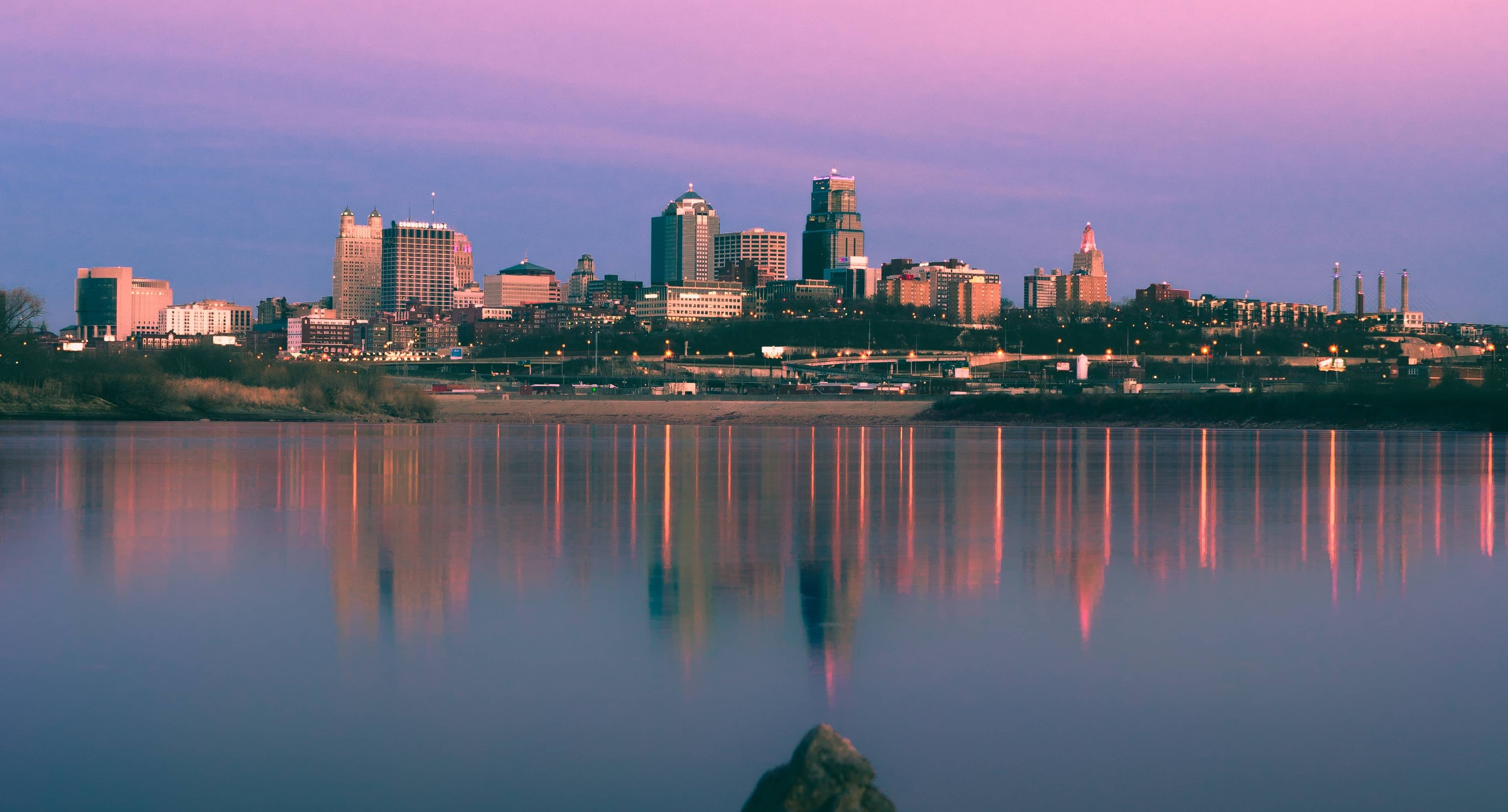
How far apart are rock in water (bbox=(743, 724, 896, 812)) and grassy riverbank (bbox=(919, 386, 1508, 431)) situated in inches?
3584

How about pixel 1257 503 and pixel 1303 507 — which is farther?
pixel 1257 503

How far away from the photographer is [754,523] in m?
23.7

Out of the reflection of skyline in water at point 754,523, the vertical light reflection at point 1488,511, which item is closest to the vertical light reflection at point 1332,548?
the reflection of skyline in water at point 754,523

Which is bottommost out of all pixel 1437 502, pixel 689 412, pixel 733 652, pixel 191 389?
pixel 689 412

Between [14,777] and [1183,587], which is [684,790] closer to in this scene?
[14,777]

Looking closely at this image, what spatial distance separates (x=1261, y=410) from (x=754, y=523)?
83.7 metres

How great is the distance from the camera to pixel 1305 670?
11.6 meters

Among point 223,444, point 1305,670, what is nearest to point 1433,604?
point 1305,670

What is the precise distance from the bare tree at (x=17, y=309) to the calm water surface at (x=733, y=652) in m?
76.1

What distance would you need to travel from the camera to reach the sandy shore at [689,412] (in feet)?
353

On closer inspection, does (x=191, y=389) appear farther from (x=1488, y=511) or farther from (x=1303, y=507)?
(x=1488, y=511)

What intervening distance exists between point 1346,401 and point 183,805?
100 metres

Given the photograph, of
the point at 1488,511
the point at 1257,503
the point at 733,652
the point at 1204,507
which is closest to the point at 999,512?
the point at 1204,507

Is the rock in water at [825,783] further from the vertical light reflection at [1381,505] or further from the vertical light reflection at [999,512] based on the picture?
the vertical light reflection at [1381,505]
